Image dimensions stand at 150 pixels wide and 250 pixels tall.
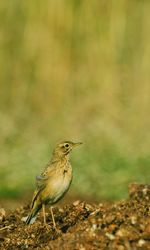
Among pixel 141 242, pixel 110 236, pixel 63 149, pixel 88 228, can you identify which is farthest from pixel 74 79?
pixel 141 242

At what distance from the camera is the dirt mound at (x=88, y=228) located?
6922 mm

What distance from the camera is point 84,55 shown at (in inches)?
766

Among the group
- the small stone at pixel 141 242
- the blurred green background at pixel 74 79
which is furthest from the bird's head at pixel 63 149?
the blurred green background at pixel 74 79

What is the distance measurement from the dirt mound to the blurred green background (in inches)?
298

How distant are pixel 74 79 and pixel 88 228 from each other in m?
12.9

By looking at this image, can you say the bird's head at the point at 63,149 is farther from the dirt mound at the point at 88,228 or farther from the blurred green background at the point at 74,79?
the blurred green background at the point at 74,79

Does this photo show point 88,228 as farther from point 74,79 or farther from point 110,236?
point 74,79

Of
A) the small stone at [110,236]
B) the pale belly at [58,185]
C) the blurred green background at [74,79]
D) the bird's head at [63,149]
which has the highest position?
the blurred green background at [74,79]

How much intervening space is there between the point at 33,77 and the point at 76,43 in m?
1.46

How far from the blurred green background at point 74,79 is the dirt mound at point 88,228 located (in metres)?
7.57

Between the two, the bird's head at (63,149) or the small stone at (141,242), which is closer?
the small stone at (141,242)

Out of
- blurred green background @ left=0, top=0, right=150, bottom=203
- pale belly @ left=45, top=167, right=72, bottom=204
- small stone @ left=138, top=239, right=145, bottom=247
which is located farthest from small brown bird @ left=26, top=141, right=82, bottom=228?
blurred green background @ left=0, top=0, right=150, bottom=203

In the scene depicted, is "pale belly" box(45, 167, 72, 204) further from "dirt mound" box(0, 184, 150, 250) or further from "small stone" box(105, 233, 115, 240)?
"small stone" box(105, 233, 115, 240)

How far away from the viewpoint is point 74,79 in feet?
65.8
